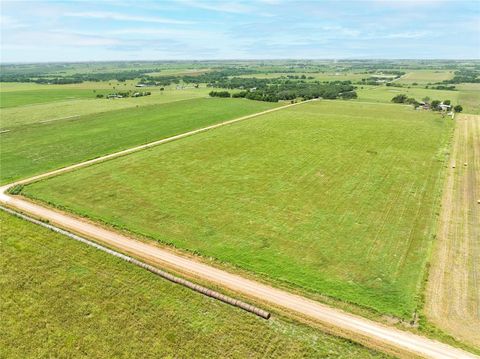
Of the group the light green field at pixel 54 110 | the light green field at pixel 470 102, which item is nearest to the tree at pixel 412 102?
the light green field at pixel 470 102

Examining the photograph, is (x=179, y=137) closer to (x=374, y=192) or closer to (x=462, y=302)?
(x=374, y=192)

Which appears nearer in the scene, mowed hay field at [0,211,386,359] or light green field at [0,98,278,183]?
mowed hay field at [0,211,386,359]

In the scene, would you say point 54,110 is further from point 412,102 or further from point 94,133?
point 412,102

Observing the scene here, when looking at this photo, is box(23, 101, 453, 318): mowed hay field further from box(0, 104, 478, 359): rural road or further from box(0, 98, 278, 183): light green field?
box(0, 98, 278, 183): light green field

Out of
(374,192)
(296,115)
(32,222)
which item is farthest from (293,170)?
(296,115)

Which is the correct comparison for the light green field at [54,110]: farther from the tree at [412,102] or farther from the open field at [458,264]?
the tree at [412,102]

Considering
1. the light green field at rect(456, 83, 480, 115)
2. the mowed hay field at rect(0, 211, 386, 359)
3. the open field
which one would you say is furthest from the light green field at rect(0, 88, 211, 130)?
the light green field at rect(456, 83, 480, 115)
